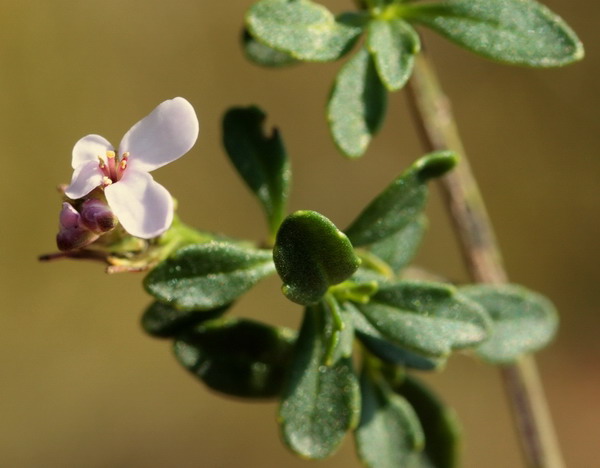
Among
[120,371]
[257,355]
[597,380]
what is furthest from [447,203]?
[597,380]

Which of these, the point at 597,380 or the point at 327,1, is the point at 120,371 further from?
the point at 597,380

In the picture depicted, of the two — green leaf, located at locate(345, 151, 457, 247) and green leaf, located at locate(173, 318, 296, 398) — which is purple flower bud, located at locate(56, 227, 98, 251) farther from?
green leaf, located at locate(345, 151, 457, 247)

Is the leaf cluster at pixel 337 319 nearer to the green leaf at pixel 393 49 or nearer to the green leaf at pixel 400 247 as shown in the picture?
the green leaf at pixel 400 247

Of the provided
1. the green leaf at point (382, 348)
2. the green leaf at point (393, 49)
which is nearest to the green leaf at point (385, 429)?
the green leaf at point (382, 348)

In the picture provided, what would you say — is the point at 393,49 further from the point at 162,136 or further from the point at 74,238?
the point at 74,238

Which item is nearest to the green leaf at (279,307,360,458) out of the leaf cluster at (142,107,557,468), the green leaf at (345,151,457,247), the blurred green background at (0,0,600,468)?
the leaf cluster at (142,107,557,468)

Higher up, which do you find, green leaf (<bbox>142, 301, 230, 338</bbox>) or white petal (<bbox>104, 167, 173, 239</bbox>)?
white petal (<bbox>104, 167, 173, 239</bbox>)
